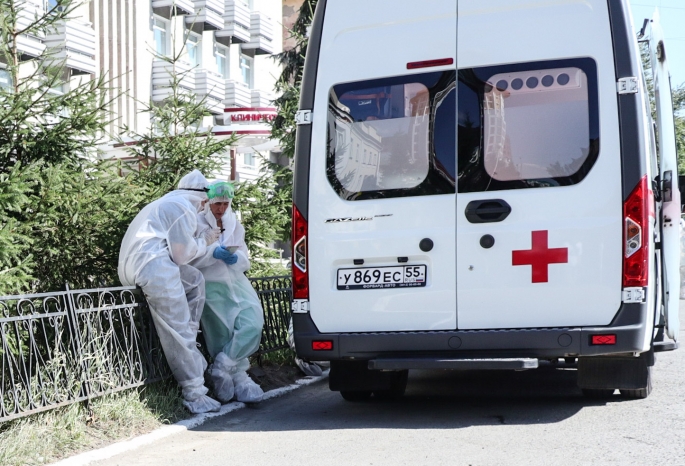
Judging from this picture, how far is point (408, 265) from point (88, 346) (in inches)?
86.5

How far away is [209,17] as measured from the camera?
38062mm

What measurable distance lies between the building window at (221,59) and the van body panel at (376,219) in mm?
34414

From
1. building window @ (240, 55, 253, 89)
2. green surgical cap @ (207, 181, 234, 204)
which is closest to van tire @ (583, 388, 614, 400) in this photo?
green surgical cap @ (207, 181, 234, 204)

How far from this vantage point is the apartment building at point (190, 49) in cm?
2906

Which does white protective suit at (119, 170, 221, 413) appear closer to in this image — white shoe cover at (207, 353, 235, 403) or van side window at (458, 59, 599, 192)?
white shoe cover at (207, 353, 235, 403)

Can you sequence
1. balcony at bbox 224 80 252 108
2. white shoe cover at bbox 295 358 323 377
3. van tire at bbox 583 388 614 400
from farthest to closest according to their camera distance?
balcony at bbox 224 80 252 108, white shoe cover at bbox 295 358 323 377, van tire at bbox 583 388 614 400

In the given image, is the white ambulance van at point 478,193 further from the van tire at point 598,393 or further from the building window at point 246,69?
the building window at point 246,69

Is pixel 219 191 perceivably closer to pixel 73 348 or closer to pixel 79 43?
pixel 73 348

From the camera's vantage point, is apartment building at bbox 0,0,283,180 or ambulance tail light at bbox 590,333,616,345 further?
apartment building at bbox 0,0,283,180

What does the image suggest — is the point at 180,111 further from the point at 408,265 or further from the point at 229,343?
the point at 408,265

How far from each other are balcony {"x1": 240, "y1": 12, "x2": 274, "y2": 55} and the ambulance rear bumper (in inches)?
1470

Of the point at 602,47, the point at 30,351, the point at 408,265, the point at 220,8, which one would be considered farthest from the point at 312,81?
the point at 220,8

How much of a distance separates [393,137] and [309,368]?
347cm

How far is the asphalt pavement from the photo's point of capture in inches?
217
